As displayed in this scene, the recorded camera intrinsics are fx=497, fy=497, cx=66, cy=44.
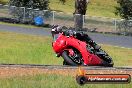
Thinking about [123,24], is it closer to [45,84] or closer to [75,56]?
[75,56]

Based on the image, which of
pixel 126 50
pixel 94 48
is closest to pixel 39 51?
pixel 126 50

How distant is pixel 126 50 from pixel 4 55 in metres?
9.58

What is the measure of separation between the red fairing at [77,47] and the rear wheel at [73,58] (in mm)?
138

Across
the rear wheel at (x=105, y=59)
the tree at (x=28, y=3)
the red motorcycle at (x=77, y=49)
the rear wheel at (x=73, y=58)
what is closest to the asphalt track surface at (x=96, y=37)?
the tree at (x=28, y=3)

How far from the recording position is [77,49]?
584 inches

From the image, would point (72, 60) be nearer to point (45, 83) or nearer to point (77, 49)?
point (77, 49)

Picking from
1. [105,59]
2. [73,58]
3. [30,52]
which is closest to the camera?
[73,58]

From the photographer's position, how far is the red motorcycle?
14.6 m

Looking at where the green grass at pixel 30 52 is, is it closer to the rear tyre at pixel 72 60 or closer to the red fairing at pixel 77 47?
the red fairing at pixel 77 47

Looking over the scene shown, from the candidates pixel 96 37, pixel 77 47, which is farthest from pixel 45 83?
pixel 96 37

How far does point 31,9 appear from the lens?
41.2m

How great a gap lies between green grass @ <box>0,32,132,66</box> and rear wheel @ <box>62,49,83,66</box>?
3.43m

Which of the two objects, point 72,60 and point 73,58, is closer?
point 72,60

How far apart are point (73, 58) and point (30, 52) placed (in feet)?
25.9
